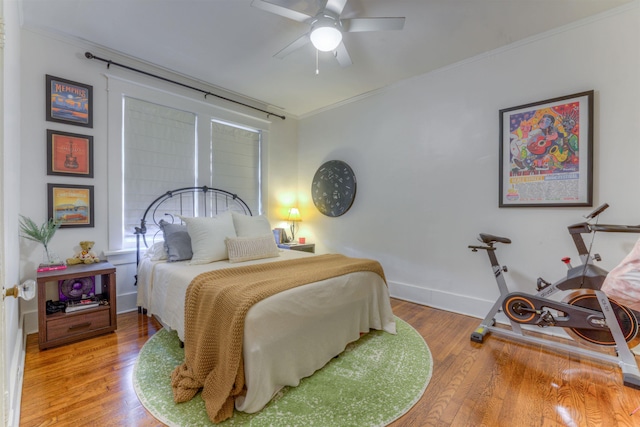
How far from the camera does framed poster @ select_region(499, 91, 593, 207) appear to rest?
2371 mm

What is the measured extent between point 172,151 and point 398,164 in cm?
274

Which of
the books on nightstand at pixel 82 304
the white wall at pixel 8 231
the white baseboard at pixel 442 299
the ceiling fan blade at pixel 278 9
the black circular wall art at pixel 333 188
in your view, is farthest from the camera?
the black circular wall art at pixel 333 188

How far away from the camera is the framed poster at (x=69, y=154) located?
8.46 feet

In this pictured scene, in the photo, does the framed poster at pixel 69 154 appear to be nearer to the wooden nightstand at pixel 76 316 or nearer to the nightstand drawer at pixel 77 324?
the wooden nightstand at pixel 76 316

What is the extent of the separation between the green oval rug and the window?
150 cm

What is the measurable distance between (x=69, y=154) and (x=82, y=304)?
1.39 meters

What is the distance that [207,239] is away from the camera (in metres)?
2.70

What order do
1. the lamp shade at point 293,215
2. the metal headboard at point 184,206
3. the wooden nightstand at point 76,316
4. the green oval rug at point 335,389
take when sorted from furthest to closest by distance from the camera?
the lamp shade at point 293,215 → the metal headboard at point 184,206 → the wooden nightstand at point 76,316 → the green oval rug at point 335,389

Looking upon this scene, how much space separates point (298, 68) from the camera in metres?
3.20

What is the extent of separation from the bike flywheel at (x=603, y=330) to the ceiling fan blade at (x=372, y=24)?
2406mm

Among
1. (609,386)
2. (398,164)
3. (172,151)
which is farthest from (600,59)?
(172,151)

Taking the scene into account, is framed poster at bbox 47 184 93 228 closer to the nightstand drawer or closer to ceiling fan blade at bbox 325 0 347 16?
the nightstand drawer

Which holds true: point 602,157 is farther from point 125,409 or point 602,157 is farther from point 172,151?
point 172,151

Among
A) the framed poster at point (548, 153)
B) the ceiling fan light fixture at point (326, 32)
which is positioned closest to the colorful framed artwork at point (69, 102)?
the ceiling fan light fixture at point (326, 32)
